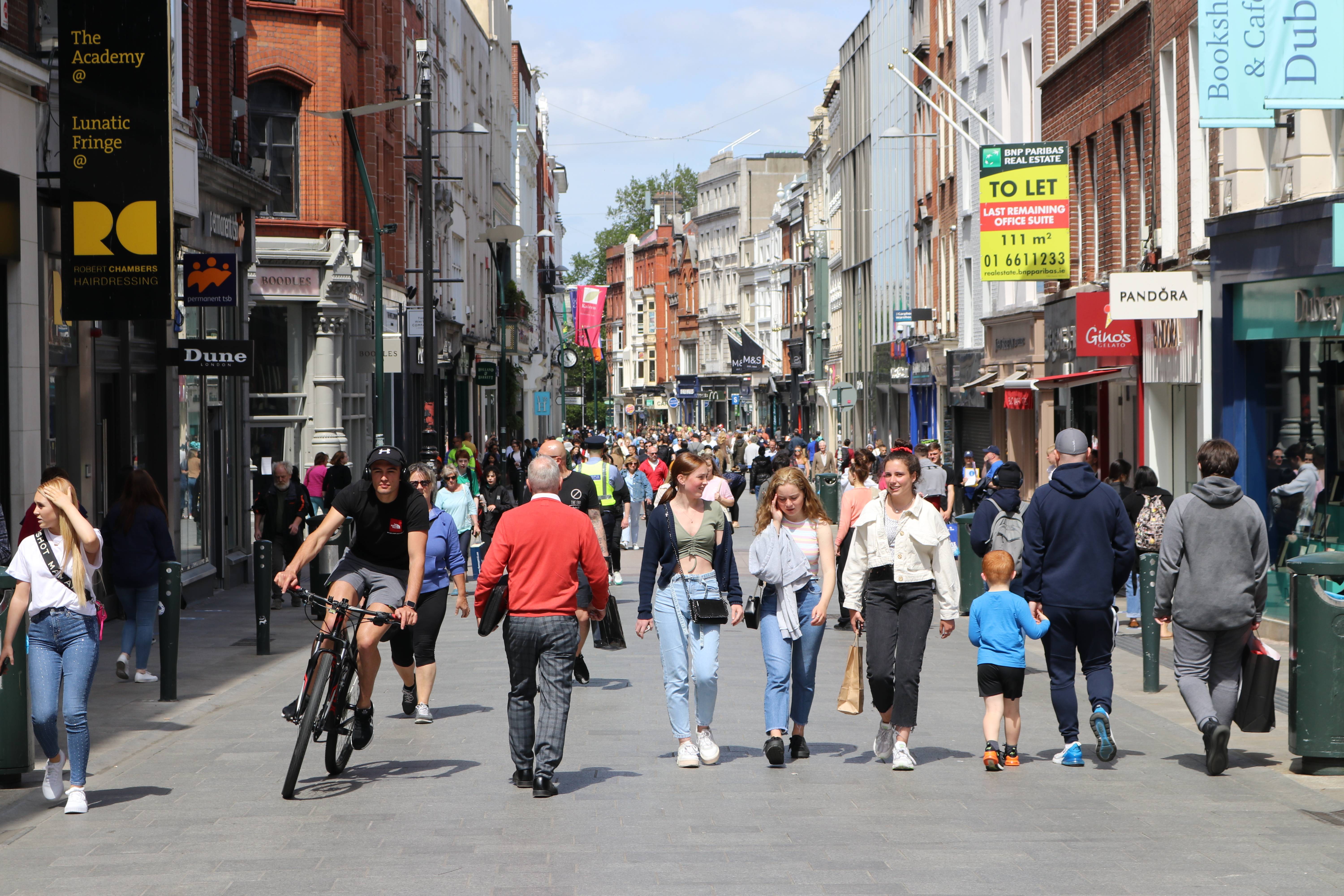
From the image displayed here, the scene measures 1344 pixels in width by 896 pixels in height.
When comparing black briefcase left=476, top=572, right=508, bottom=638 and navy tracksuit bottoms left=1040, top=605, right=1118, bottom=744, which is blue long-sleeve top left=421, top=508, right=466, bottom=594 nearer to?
black briefcase left=476, top=572, right=508, bottom=638

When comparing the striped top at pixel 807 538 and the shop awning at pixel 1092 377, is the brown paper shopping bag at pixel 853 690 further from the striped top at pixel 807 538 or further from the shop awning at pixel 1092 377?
the shop awning at pixel 1092 377

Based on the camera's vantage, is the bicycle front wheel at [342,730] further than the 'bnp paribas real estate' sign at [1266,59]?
No

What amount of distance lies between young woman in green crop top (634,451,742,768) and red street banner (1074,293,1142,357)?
1486cm

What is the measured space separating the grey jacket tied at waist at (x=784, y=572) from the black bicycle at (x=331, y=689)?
2.20 metres

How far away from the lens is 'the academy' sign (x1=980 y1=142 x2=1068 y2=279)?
86.5ft

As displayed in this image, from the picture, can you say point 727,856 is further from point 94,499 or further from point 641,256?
point 641,256

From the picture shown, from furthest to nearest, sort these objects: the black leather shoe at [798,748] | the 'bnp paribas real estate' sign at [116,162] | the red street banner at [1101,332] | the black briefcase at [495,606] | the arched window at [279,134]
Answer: the arched window at [279,134] → the red street banner at [1101,332] → the 'bnp paribas real estate' sign at [116,162] → the black leather shoe at [798,748] → the black briefcase at [495,606]

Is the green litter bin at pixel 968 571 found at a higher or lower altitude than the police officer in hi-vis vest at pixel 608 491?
lower

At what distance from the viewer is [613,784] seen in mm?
9305

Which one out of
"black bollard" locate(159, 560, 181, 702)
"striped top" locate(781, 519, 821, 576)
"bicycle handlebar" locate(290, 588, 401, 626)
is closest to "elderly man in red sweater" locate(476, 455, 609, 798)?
"bicycle handlebar" locate(290, 588, 401, 626)

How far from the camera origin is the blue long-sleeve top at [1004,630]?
976cm

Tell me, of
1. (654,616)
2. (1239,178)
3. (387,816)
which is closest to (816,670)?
(654,616)

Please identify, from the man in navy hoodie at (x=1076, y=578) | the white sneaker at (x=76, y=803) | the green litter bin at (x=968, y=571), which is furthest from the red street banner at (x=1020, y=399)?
the white sneaker at (x=76, y=803)

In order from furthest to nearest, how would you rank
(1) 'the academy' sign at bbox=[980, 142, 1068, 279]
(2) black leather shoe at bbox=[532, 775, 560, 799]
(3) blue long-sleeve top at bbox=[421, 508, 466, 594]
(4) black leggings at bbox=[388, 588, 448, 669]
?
1. (1) 'the academy' sign at bbox=[980, 142, 1068, 279]
2. (3) blue long-sleeve top at bbox=[421, 508, 466, 594]
3. (4) black leggings at bbox=[388, 588, 448, 669]
4. (2) black leather shoe at bbox=[532, 775, 560, 799]
